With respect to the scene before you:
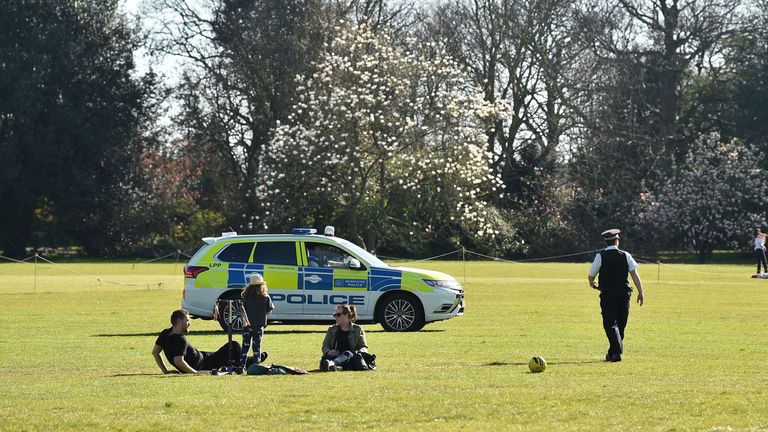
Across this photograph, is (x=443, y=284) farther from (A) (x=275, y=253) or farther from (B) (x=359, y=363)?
(B) (x=359, y=363)

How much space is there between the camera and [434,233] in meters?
68.2

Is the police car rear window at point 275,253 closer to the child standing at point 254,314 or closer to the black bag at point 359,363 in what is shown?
the child standing at point 254,314

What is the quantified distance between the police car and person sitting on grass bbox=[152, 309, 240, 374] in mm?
6828

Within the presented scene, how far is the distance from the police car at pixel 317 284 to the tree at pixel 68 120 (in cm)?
4865

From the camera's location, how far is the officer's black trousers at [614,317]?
60.8 ft

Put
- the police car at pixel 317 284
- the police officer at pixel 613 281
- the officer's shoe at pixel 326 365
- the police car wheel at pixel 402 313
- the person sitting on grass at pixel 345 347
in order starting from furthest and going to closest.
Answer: the police car wheel at pixel 402 313, the police car at pixel 317 284, the police officer at pixel 613 281, the person sitting on grass at pixel 345 347, the officer's shoe at pixel 326 365

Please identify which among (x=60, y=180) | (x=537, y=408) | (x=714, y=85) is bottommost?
(x=537, y=408)

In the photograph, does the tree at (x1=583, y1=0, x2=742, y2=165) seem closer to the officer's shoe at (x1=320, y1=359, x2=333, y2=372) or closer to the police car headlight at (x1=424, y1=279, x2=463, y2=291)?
the police car headlight at (x1=424, y1=279, x2=463, y2=291)

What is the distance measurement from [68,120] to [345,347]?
58.4m

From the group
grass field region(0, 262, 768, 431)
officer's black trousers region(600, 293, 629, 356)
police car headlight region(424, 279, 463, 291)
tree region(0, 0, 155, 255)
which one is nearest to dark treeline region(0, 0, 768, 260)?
tree region(0, 0, 155, 255)

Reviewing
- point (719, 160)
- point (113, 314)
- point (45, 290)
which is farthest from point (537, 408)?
point (719, 160)

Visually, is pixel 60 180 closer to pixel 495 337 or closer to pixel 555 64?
pixel 555 64

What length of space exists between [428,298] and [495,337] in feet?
6.83

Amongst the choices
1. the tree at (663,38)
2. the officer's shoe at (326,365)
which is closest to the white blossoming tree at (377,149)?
the tree at (663,38)
